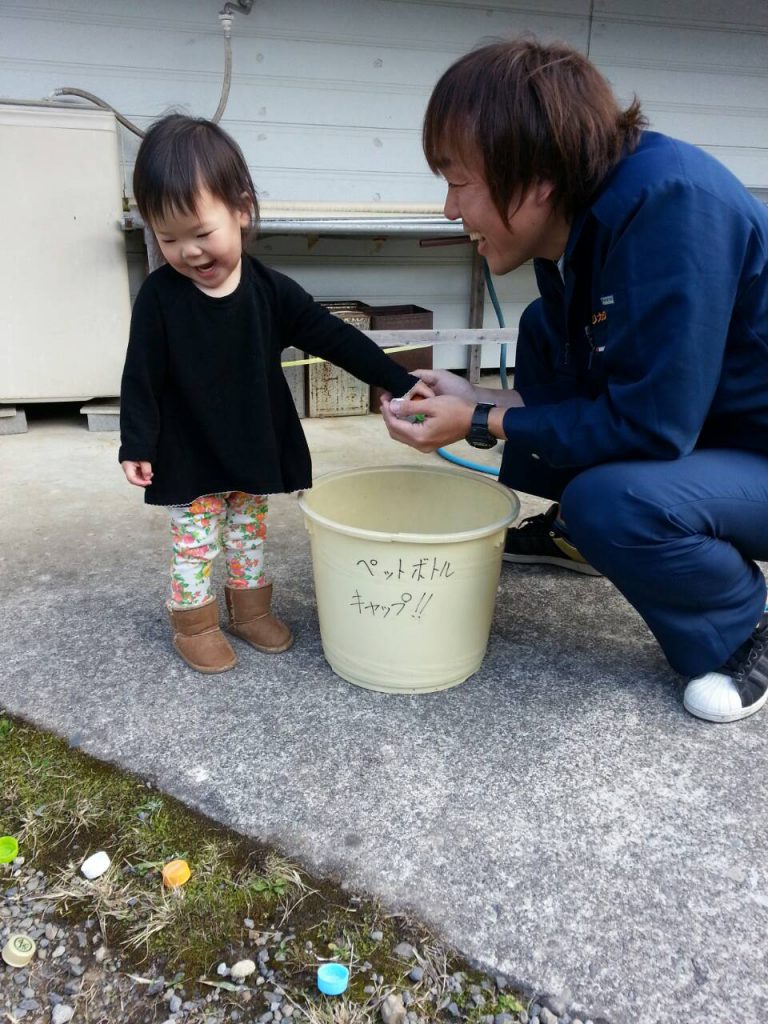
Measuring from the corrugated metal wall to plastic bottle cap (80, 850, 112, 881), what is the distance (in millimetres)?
3122

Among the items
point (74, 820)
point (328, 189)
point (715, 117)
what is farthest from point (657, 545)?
point (715, 117)

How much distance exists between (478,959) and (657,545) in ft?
2.37

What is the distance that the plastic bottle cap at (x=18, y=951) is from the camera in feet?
3.38

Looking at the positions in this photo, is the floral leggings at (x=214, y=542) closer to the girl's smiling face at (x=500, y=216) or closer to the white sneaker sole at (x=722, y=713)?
the girl's smiling face at (x=500, y=216)

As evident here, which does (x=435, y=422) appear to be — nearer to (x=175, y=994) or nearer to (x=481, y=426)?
(x=481, y=426)

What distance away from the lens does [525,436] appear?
1.46 meters

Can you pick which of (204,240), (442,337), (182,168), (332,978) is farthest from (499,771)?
(442,337)

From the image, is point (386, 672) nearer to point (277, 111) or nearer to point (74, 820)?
point (74, 820)

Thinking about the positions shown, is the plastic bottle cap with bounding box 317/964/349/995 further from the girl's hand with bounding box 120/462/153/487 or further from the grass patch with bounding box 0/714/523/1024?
the girl's hand with bounding box 120/462/153/487

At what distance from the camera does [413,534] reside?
1.43 metres

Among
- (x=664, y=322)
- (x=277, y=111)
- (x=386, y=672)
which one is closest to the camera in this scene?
(x=664, y=322)

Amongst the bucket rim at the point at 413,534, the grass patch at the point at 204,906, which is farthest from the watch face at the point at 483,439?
the grass patch at the point at 204,906

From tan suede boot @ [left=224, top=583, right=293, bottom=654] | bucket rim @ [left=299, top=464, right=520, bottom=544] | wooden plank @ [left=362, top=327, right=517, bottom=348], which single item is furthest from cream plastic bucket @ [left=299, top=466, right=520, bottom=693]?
wooden plank @ [left=362, top=327, right=517, bottom=348]

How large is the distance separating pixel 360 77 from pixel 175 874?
3959 millimetres
